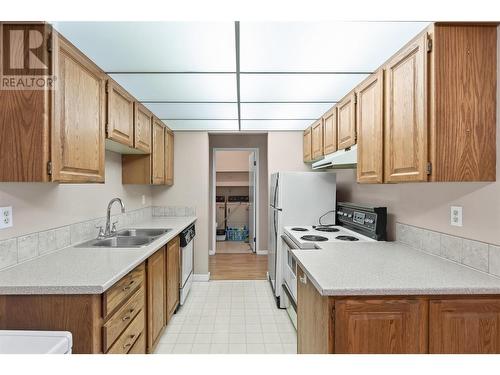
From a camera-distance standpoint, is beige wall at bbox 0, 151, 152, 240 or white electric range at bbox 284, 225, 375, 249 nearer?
beige wall at bbox 0, 151, 152, 240

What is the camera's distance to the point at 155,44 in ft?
4.97

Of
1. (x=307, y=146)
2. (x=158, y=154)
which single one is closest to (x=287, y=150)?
(x=307, y=146)

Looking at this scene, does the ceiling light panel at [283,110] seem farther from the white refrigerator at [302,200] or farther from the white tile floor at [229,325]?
the white tile floor at [229,325]

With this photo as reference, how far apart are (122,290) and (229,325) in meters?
1.43

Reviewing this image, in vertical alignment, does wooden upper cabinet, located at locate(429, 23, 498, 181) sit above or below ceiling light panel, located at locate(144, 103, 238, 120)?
below

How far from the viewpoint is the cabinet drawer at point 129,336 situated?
4.70 feet

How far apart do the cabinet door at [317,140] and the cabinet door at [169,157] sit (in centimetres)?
183

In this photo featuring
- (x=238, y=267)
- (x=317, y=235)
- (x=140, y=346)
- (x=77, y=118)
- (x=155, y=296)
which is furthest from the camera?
(x=238, y=267)

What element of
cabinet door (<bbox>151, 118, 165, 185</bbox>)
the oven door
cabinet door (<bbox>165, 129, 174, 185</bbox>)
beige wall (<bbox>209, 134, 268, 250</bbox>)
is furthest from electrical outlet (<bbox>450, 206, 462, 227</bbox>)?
beige wall (<bbox>209, 134, 268, 250</bbox>)

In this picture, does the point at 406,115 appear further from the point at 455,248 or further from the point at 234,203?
the point at 234,203

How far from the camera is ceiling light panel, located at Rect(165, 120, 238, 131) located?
129 inches

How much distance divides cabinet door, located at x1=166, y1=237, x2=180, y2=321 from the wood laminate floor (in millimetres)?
1207

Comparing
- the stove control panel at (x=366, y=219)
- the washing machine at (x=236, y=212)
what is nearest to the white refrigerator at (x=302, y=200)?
the stove control panel at (x=366, y=219)

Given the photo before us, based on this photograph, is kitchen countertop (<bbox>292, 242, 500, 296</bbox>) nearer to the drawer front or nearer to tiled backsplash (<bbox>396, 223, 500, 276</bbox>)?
tiled backsplash (<bbox>396, 223, 500, 276</bbox>)
